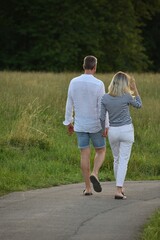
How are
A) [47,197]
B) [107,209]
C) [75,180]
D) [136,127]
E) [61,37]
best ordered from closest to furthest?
[107,209], [47,197], [75,180], [136,127], [61,37]

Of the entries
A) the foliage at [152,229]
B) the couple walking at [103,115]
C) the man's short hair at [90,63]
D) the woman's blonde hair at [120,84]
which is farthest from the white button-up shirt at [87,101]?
the foliage at [152,229]

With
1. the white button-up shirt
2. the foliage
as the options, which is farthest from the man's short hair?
the foliage

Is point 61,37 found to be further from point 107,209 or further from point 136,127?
point 107,209

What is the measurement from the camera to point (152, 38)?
2490 inches

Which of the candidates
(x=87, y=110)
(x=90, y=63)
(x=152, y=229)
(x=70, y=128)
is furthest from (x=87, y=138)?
(x=152, y=229)

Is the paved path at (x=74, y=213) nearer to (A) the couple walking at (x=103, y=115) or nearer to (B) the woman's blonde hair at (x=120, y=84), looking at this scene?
(A) the couple walking at (x=103, y=115)

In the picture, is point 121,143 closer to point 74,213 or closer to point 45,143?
point 74,213

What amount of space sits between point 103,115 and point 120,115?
0.24 meters

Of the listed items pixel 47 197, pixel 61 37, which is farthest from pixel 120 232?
pixel 61 37

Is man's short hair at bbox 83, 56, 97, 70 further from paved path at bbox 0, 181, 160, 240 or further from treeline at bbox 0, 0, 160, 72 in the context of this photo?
treeline at bbox 0, 0, 160, 72

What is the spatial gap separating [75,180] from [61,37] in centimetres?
3700

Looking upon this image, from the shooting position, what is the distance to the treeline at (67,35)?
49.1 m

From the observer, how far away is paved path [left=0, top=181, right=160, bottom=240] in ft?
27.5

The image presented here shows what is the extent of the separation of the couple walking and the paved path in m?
0.43
